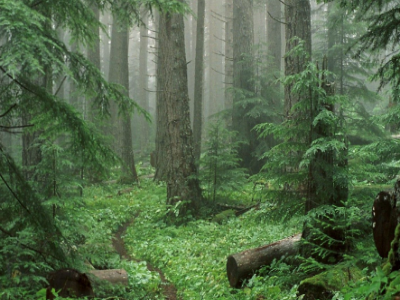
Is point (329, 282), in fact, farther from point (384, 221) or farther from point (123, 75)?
point (123, 75)

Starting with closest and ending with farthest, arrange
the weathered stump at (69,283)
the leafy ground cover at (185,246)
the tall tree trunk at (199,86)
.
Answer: the weathered stump at (69,283), the leafy ground cover at (185,246), the tall tree trunk at (199,86)

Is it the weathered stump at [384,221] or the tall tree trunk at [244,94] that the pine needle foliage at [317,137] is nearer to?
the weathered stump at [384,221]

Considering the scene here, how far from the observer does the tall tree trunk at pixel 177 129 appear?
1109 cm

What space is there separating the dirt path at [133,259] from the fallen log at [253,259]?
1.15m

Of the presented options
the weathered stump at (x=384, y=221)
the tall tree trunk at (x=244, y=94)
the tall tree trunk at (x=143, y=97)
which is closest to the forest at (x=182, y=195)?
the weathered stump at (x=384, y=221)

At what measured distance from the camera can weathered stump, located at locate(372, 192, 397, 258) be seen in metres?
4.17

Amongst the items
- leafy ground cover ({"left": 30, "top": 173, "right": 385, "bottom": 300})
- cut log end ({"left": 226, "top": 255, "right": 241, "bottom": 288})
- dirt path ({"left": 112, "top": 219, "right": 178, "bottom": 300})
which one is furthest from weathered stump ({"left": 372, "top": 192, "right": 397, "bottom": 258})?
dirt path ({"left": 112, "top": 219, "right": 178, "bottom": 300})

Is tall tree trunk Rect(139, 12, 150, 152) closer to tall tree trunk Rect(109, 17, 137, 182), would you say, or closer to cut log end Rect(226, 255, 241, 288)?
tall tree trunk Rect(109, 17, 137, 182)

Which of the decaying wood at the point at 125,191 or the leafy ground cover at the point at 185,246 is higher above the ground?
the decaying wood at the point at 125,191

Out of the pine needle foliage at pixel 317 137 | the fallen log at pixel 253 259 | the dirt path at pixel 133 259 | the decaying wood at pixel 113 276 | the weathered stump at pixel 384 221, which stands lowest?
the dirt path at pixel 133 259

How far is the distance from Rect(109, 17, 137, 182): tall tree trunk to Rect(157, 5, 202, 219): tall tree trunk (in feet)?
15.4

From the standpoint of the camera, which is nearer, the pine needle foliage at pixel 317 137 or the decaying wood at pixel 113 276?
the pine needle foliage at pixel 317 137

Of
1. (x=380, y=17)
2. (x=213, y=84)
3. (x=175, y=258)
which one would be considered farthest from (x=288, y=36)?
(x=213, y=84)

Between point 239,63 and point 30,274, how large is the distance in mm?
12416
